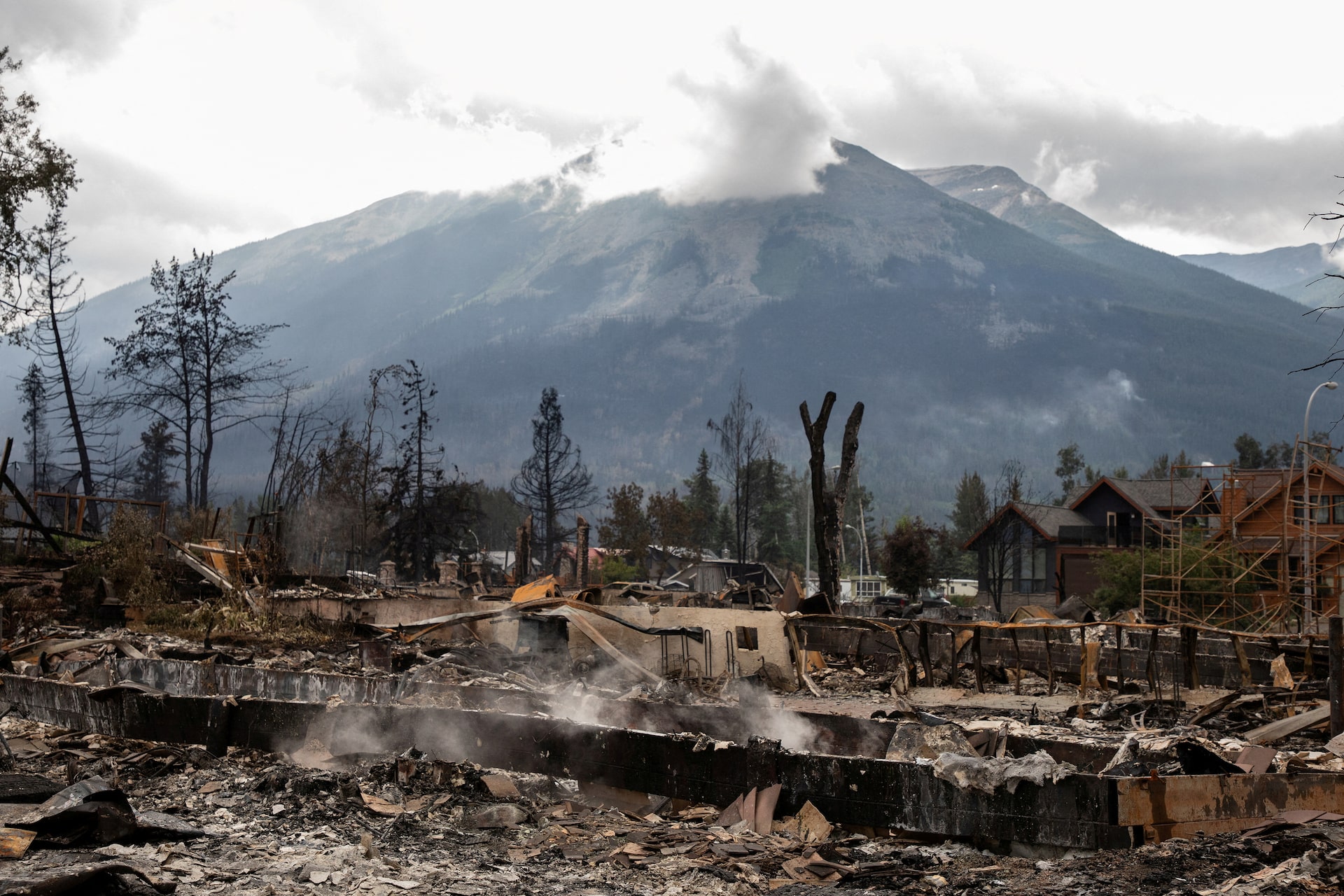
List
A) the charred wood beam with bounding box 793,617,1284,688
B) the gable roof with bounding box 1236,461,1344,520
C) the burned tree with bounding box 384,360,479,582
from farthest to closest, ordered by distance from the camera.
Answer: the burned tree with bounding box 384,360,479,582 → the gable roof with bounding box 1236,461,1344,520 → the charred wood beam with bounding box 793,617,1284,688

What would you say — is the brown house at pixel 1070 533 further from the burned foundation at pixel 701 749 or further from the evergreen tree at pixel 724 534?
the burned foundation at pixel 701 749

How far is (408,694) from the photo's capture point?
10414 millimetres

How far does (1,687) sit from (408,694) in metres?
4.11

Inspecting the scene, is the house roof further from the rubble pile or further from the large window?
the rubble pile

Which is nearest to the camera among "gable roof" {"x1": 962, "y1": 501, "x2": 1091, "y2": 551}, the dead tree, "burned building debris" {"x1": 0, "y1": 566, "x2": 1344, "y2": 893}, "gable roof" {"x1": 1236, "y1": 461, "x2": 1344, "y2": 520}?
"burned building debris" {"x1": 0, "y1": 566, "x2": 1344, "y2": 893}

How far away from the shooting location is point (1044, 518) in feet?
200

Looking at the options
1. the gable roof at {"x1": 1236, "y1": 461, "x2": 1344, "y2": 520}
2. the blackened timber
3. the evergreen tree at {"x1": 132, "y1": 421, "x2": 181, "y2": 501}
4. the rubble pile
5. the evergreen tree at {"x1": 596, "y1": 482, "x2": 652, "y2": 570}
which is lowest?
the rubble pile

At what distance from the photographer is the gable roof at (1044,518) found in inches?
2258

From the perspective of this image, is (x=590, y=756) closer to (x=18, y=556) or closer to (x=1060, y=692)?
(x=1060, y=692)

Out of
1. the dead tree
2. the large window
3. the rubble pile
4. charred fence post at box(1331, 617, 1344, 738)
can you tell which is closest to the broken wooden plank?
charred fence post at box(1331, 617, 1344, 738)

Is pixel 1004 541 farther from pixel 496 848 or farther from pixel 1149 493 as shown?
pixel 496 848

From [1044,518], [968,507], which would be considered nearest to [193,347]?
[1044,518]

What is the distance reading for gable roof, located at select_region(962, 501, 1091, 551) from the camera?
57344mm

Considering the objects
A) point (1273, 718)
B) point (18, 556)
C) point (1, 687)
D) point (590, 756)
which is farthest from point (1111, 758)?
point (18, 556)
